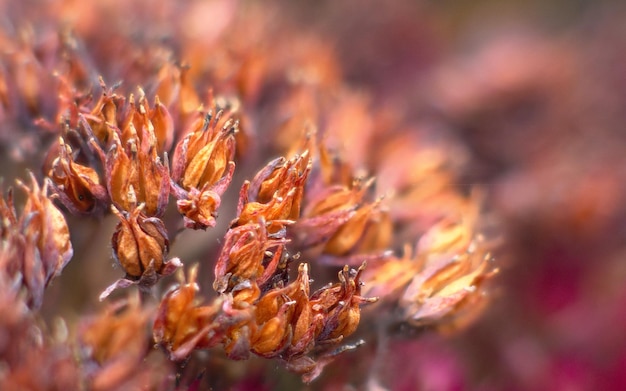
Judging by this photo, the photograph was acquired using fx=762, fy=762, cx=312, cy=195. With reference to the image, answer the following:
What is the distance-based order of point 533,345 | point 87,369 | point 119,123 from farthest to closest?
point 533,345
point 119,123
point 87,369

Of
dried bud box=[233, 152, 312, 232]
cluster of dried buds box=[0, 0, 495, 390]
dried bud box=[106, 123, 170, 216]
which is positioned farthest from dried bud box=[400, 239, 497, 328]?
dried bud box=[106, 123, 170, 216]

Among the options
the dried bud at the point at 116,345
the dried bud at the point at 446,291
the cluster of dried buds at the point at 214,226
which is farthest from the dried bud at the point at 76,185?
the dried bud at the point at 446,291

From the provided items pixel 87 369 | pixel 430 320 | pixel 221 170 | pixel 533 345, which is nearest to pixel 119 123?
pixel 221 170

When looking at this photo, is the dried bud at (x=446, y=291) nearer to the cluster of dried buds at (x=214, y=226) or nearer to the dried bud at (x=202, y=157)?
the cluster of dried buds at (x=214, y=226)

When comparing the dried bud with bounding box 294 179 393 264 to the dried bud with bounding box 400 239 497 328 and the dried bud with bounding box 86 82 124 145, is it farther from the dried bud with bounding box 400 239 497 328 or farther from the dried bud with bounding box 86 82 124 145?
the dried bud with bounding box 86 82 124 145

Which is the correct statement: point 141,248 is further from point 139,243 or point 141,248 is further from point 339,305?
point 339,305

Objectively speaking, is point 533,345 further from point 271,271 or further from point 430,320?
point 271,271
